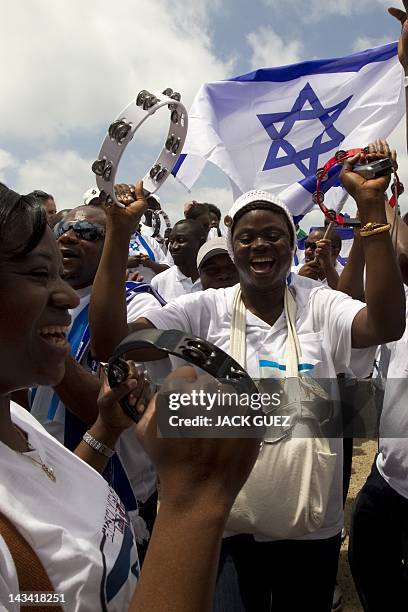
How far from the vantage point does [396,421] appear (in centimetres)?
237

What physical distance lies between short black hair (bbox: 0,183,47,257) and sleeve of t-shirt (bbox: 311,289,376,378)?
4.03ft

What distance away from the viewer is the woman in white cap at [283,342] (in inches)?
70.7

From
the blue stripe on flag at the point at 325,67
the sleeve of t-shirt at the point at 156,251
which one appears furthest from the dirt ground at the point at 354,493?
the blue stripe on flag at the point at 325,67

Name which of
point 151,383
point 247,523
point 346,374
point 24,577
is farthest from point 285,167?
point 24,577

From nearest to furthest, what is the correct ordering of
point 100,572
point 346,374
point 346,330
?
point 100,572
point 346,330
point 346,374

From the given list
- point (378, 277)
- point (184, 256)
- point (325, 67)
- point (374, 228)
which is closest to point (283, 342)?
point (378, 277)

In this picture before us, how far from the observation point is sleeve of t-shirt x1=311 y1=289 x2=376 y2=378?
1.99 m

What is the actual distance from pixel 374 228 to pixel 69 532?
1.41 meters

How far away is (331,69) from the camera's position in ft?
16.6

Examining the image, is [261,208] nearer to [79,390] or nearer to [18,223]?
[79,390]

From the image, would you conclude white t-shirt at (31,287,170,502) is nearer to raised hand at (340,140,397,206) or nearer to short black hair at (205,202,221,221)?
raised hand at (340,140,397,206)

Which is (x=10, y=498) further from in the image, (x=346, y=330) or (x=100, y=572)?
(x=346, y=330)

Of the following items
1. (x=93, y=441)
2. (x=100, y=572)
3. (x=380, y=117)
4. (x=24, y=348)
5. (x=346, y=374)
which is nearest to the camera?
(x=100, y=572)

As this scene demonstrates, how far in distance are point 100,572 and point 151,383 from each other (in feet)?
1.18
